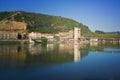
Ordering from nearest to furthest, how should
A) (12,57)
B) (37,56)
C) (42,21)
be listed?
(12,57) < (37,56) < (42,21)

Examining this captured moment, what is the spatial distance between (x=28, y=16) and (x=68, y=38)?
35.0 m

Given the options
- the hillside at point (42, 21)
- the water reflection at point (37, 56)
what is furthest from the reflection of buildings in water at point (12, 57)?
the hillside at point (42, 21)

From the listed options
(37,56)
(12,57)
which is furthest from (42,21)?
(12,57)

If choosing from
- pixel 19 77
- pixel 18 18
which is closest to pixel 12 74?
pixel 19 77

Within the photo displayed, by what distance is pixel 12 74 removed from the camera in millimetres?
17969

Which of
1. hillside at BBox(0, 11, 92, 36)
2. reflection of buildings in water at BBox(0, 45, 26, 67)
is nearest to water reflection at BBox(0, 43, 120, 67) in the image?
reflection of buildings in water at BBox(0, 45, 26, 67)

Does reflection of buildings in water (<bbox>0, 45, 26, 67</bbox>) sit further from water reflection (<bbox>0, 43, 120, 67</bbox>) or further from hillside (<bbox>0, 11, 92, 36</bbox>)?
hillside (<bbox>0, 11, 92, 36</bbox>)

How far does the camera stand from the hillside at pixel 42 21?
447ft

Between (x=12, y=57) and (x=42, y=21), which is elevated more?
(x=42, y=21)

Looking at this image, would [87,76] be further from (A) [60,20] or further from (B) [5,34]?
(A) [60,20]

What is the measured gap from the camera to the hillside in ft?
447

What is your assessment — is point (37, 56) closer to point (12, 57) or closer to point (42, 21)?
point (12, 57)

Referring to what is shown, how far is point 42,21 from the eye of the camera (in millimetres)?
151750

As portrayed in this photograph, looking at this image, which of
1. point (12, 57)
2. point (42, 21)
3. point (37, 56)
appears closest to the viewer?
point (12, 57)
